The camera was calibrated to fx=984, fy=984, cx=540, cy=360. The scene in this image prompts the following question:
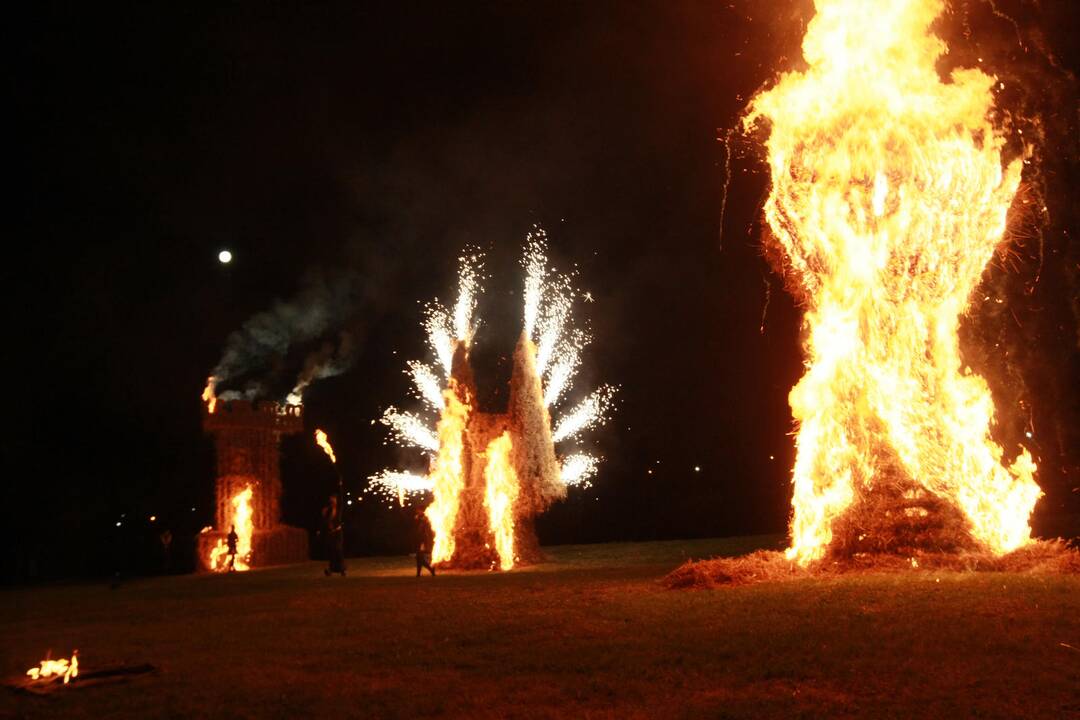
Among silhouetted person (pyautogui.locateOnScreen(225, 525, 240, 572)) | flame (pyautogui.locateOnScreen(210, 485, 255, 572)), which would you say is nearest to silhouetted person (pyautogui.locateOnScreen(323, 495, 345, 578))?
silhouetted person (pyautogui.locateOnScreen(225, 525, 240, 572))

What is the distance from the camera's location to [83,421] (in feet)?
114

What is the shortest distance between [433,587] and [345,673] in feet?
27.6

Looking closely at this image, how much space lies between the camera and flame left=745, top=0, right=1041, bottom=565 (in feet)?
49.5

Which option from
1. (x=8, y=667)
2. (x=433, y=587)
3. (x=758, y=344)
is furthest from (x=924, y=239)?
(x=758, y=344)

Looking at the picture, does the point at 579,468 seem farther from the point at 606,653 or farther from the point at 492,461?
the point at 606,653

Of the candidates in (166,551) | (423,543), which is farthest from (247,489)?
(423,543)

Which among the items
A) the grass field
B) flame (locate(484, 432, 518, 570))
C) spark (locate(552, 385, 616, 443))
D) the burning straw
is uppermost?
spark (locate(552, 385, 616, 443))

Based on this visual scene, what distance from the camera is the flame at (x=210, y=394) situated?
30.5 metres

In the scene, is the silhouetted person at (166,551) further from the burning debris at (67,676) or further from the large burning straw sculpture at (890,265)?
the burning debris at (67,676)

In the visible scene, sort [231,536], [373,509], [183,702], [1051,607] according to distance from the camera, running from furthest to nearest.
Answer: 1. [373,509]
2. [231,536]
3. [1051,607]
4. [183,702]

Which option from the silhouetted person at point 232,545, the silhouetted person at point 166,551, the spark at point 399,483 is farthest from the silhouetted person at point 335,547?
the silhouetted person at point 166,551

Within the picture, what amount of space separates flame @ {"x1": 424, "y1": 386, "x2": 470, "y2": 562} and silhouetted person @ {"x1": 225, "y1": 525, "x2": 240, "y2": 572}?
23.3 feet

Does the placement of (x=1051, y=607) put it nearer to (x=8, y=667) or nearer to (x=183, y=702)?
(x=183, y=702)

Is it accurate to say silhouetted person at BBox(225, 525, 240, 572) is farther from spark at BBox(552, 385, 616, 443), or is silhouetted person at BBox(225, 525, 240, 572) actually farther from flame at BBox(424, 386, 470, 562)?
spark at BBox(552, 385, 616, 443)
